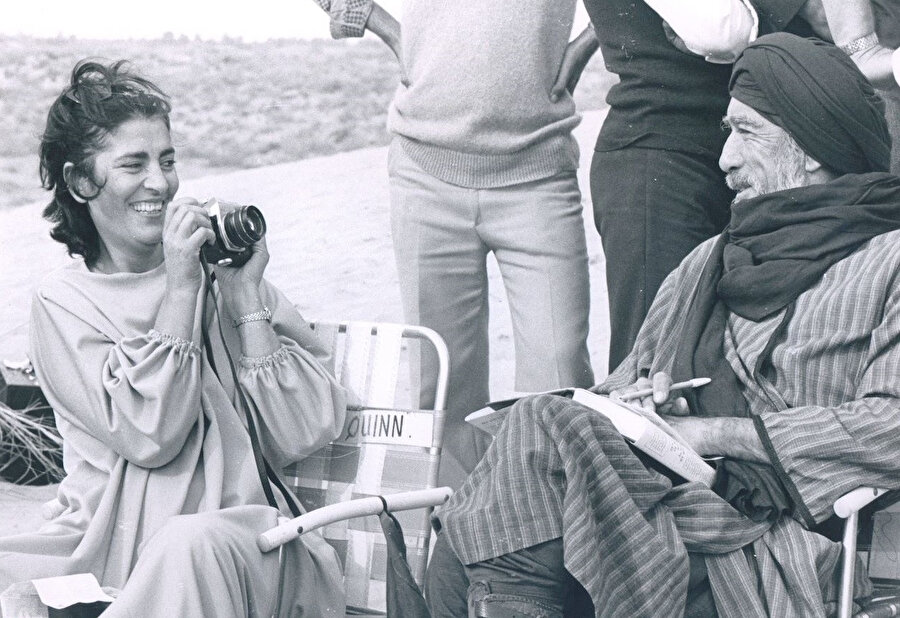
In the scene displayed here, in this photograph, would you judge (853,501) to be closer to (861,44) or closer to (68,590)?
(861,44)

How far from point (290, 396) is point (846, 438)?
3.80ft

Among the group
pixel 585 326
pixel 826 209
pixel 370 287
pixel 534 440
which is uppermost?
pixel 826 209

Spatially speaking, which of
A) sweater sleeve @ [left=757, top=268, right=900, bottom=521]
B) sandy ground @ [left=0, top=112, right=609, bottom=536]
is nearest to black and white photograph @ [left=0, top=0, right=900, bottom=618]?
sweater sleeve @ [left=757, top=268, right=900, bottom=521]

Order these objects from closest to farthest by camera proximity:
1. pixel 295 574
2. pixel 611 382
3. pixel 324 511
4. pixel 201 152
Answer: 1. pixel 324 511
2. pixel 295 574
3. pixel 611 382
4. pixel 201 152

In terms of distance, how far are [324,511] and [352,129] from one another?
261 centimetres

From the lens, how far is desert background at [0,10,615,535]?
4641mm

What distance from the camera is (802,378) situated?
259 cm

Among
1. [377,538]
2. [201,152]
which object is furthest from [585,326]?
[201,152]

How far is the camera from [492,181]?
140 inches

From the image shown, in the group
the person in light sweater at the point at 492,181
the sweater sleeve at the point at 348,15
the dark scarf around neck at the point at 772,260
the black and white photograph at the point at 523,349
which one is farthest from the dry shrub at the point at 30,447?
the dark scarf around neck at the point at 772,260

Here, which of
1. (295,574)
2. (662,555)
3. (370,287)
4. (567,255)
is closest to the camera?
(662,555)

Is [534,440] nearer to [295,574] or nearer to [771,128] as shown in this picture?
[295,574]

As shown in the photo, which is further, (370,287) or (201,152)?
(201,152)

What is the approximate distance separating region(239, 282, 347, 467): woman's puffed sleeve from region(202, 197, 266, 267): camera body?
6.5 inches
